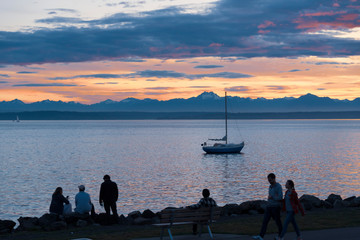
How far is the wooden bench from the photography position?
14102 millimetres

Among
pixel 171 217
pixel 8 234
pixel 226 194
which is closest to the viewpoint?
pixel 171 217

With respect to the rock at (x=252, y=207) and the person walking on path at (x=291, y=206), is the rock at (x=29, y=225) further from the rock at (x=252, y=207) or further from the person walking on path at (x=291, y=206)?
the person walking on path at (x=291, y=206)

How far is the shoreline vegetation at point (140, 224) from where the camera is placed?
666 inches

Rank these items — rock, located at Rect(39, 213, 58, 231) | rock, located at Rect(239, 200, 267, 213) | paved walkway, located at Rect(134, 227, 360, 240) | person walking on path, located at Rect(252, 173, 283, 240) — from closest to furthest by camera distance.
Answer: person walking on path, located at Rect(252, 173, 283, 240)
paved walkway, located at Rect(134, 227, 360, 240)
rock, located at Rect(39, 213, 58, 231)
rock, located at Rect(239, 200, 267, 213)

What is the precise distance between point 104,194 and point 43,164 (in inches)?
2289

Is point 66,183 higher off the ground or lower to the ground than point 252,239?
lower

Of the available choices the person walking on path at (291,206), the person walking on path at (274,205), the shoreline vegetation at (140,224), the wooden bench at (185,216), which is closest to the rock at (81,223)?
the shoreline vegetation at (140,224)

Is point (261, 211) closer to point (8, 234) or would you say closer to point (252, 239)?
point (252, 239)

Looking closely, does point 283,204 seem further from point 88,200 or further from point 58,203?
point 58,203

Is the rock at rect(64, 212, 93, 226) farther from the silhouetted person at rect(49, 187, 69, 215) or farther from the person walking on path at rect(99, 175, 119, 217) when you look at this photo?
the silhouetted person at rect(49, 187, 69, 215)

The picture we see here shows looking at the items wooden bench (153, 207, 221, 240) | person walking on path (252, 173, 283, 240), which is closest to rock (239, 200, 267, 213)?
wooden bench (153, 207, 221, 240)

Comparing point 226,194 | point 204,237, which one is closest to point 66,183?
point 226,194

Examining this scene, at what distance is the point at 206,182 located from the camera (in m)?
54.2

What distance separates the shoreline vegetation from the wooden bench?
1.76 metres
